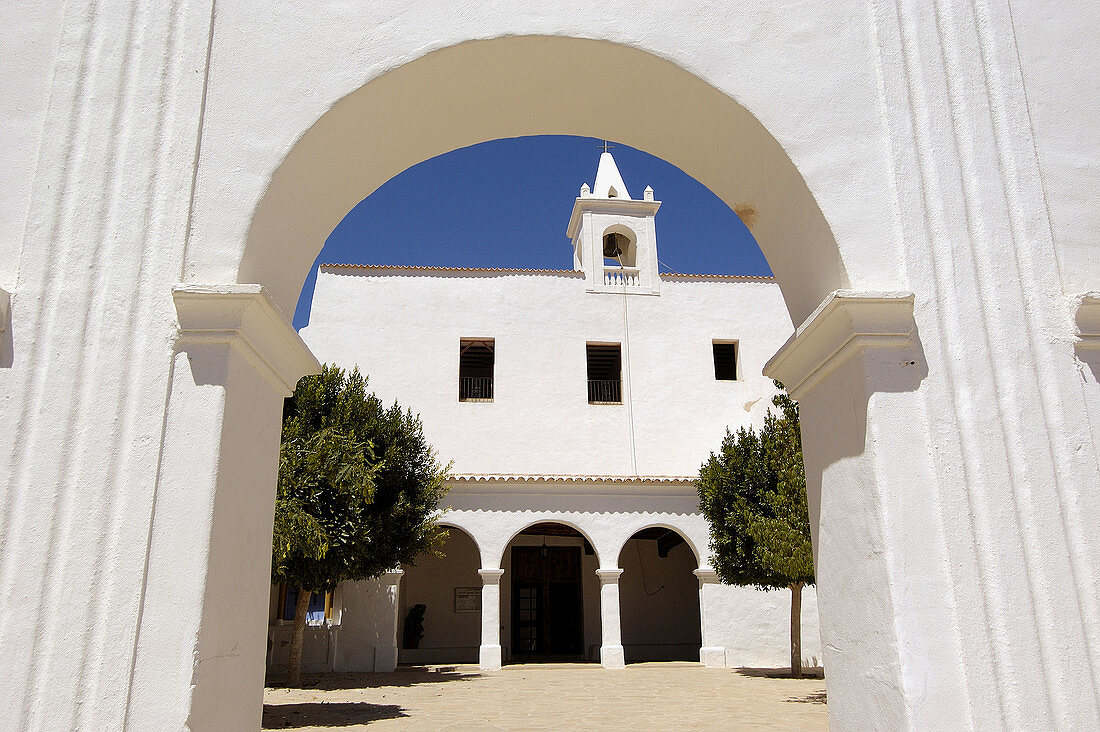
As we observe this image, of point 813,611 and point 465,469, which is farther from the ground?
point 465,469

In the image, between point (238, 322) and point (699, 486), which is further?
point (699, 486)

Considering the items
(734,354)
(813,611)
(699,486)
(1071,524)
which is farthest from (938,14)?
(734,354)

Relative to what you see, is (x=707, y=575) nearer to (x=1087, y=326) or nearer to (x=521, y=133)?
(x=521, y=133)

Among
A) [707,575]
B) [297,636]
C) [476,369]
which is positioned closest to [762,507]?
[707,575]

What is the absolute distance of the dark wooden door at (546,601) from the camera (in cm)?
1864

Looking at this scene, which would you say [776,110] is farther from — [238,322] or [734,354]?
[734,354]

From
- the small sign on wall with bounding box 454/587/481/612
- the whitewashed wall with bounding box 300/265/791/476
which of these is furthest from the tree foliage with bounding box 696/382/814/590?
the small sign on wall with bounding box 454/587/481/612

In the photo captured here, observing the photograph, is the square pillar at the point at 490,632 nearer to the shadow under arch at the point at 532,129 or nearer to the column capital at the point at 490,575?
the column capital at the point at 490,575

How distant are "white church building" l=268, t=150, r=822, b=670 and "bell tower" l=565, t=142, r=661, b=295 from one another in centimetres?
8

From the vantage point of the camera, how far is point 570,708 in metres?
10.2

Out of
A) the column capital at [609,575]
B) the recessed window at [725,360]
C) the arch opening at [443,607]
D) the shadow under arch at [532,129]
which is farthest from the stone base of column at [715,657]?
the shadow under arch at [532,129]

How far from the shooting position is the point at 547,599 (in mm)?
18891

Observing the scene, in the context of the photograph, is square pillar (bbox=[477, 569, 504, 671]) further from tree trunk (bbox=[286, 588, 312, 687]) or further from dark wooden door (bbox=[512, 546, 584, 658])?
tree trunk (bbox=[286, 588, 312, 687])

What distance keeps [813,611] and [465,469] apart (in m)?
7.35
